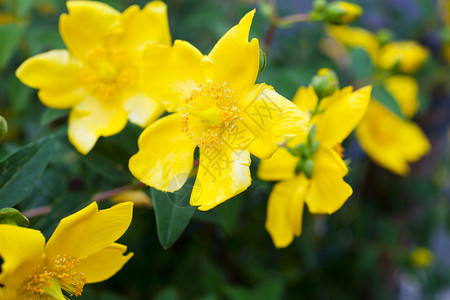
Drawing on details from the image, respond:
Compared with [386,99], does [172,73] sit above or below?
above

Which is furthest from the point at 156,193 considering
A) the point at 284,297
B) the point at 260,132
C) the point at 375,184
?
the point at 375,184

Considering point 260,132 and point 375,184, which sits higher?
point 260,132

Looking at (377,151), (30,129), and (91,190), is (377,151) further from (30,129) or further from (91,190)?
(30,129)

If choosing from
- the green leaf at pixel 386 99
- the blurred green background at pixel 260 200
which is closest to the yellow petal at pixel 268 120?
the blurred green background at pixel 260 200

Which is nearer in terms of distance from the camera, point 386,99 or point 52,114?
point 52,114

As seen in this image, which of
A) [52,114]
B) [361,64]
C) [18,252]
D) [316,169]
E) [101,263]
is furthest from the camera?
[361,64]

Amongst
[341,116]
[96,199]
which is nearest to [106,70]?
[96,199]

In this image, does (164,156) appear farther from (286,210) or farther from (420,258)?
(420,258)
